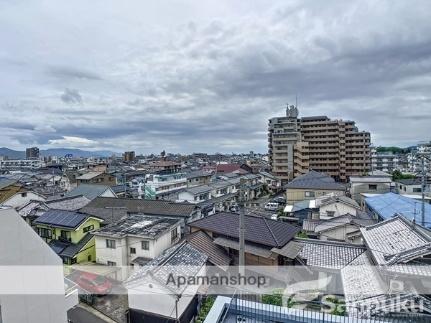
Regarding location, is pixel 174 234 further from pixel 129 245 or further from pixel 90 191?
pixel 90 191

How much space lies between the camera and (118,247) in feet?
64.3

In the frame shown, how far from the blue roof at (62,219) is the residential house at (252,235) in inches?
366

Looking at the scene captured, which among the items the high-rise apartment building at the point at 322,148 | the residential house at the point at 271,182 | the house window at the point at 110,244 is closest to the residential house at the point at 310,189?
the residential house at the point at 271,182

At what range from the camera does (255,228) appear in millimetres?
18484

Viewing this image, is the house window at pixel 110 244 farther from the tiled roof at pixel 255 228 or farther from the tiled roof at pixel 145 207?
the tiled roof at pixel 145 207

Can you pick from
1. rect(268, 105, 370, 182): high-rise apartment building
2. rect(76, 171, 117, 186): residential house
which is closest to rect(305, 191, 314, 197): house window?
rect(268, 105, 370, 182): high-rise apartment building

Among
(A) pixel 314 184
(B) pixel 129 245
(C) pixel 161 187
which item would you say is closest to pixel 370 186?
(A) pixel 314 184

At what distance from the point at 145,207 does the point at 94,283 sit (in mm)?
13489

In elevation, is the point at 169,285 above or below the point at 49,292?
below

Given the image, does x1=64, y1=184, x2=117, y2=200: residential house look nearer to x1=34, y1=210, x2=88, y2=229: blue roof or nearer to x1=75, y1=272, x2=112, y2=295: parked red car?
x1=34, y1=210, x2=88, y2=229: blue roof

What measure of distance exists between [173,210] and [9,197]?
2282cm

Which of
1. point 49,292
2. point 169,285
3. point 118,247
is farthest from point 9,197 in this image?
point 49,292

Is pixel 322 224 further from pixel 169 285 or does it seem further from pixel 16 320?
pixel 16 320

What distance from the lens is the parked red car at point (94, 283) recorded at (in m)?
16.8
